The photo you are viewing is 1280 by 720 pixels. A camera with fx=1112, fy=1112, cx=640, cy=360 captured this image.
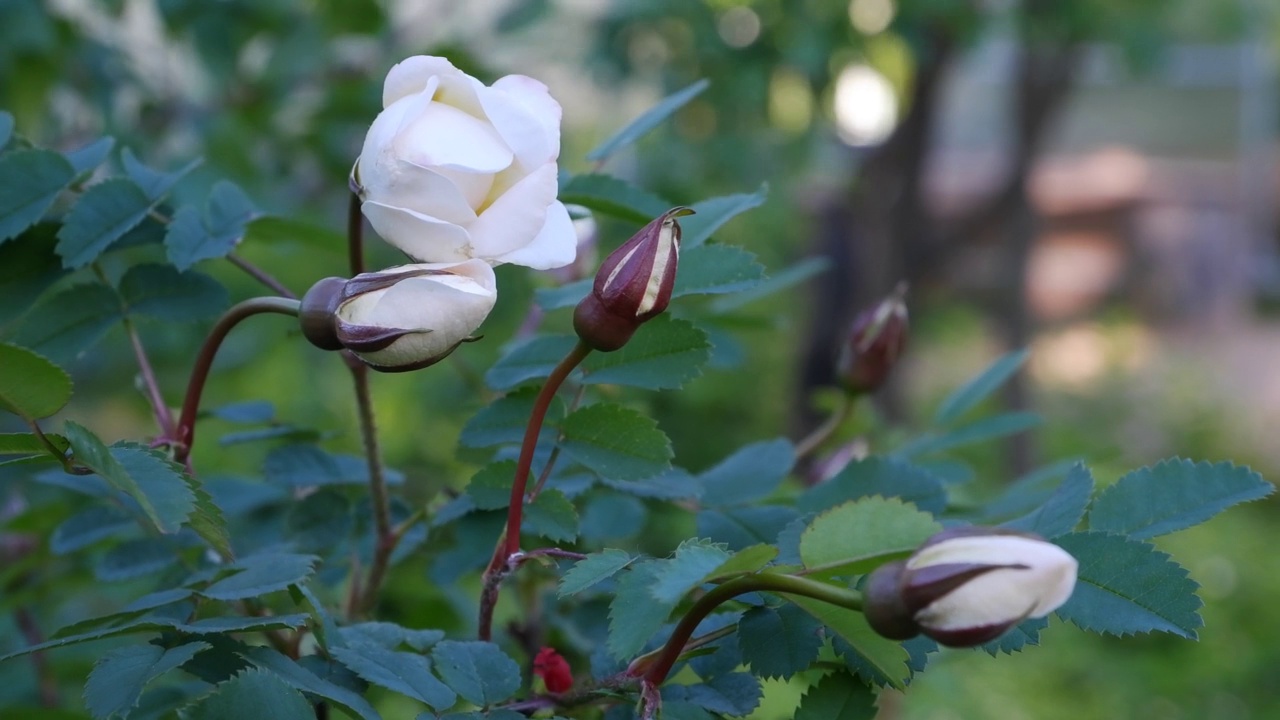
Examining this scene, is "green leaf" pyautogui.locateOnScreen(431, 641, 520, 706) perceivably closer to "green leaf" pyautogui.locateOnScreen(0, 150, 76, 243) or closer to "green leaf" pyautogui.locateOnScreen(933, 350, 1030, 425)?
"green leaf" pyautogui.locateOnScreen(0, 150, 76, 243)

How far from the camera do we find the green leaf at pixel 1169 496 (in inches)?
16.2

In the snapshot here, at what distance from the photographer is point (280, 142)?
1307 mm

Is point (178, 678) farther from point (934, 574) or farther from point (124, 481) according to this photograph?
point (934, 574)

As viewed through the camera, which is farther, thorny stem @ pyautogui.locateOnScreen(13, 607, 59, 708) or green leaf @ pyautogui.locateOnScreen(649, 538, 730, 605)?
thorny stem @ pyautogui.locateOnScreen(13, 607, 59, 708)

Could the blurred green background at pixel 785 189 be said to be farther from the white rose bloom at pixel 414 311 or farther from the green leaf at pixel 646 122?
the white rose bloom at pixel 414 311

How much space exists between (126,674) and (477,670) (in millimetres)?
119

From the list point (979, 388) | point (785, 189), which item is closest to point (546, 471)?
point (979, 388)

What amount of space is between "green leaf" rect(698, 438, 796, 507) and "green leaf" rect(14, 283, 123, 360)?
0.30 m

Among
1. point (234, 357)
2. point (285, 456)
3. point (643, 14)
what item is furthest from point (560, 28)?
point (285, 456)

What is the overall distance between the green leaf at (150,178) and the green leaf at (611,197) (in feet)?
0.59

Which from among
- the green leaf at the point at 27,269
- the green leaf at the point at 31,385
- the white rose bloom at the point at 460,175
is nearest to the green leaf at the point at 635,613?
the white rose bloom at the point at 460,175

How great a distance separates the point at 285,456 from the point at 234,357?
1.27m

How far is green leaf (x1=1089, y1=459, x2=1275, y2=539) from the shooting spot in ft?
1.35

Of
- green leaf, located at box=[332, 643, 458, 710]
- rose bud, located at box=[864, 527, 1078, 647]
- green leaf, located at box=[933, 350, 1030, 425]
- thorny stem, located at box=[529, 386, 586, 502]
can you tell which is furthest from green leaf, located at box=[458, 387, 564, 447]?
green leaf, located at box=[933, 350, 1030, 425]
